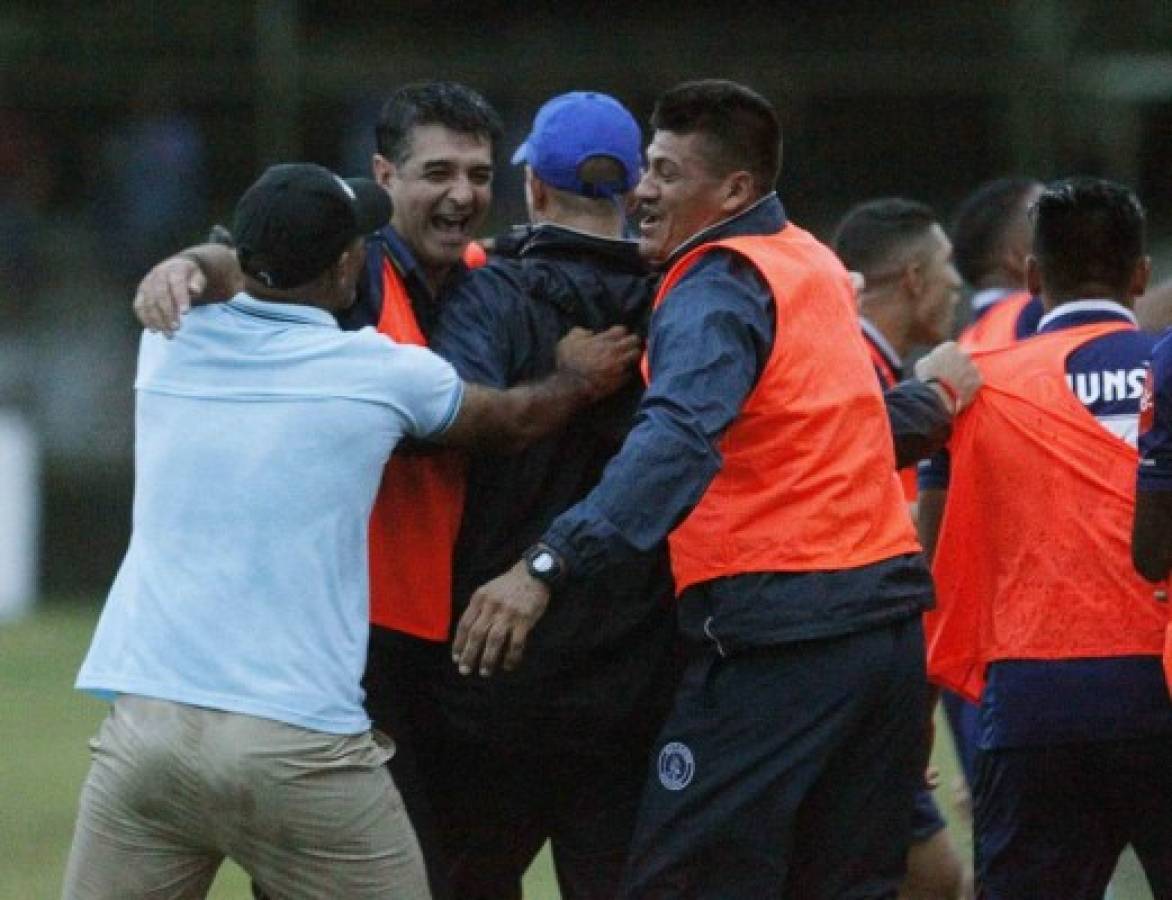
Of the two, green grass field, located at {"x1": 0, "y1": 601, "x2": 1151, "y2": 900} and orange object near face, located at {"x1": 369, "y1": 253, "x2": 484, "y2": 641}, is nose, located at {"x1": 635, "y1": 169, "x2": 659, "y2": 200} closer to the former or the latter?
orange object near face, located at {"x1": 369, "y1": 253, "x2": 484, "y2": 641}

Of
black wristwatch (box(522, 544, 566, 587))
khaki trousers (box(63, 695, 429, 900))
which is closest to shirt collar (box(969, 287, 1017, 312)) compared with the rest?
black wristwatch (box(522, 544, 566, 587))

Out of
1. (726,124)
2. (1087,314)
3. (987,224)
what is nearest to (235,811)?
(726,124)

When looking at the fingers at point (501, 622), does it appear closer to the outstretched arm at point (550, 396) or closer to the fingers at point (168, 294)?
the outstretched arm at point (550, 396)

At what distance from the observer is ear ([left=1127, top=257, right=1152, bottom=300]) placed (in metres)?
5.83

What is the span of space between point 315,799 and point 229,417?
0.76m

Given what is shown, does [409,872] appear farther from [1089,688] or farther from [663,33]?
[663,33]

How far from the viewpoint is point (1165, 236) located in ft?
57.0

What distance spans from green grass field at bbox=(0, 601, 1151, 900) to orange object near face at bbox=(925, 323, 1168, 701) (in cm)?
149

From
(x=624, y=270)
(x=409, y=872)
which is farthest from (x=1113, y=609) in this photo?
(x=409, y=872)

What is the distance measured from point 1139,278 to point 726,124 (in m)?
1.16

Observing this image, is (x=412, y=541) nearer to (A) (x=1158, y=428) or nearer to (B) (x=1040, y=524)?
(B) (x=1040, y=524)

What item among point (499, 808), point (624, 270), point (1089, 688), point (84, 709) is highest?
point (624, 270)

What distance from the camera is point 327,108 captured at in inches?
672

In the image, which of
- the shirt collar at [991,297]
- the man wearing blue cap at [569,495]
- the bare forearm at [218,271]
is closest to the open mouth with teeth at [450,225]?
the man wearing blue cap at [569,495]
